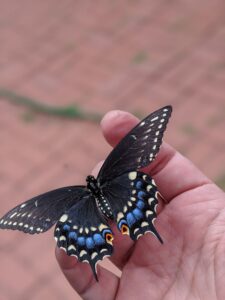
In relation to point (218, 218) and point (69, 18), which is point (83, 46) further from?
point (218, 218)

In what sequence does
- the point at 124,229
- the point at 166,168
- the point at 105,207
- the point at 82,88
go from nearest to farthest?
the point at 124,229
the point at 105,207
the point at 166,168
the point at 82,88

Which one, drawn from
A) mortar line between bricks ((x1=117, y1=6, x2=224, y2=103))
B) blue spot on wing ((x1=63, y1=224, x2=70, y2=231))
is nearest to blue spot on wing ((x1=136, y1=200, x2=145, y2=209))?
blue spot on wing ((x1=63, y1=224, x2=70, y2=231))

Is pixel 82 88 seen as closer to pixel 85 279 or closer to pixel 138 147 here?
pixel 138 147

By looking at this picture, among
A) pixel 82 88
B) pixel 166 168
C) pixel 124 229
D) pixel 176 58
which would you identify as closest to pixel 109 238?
pixel 124 229

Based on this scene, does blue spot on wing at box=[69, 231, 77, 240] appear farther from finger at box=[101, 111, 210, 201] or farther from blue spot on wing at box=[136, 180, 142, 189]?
finger at box=[101, 111, 210, 201]

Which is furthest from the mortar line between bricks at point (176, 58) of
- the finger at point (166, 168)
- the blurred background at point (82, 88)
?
the finger at point (166, 168)
